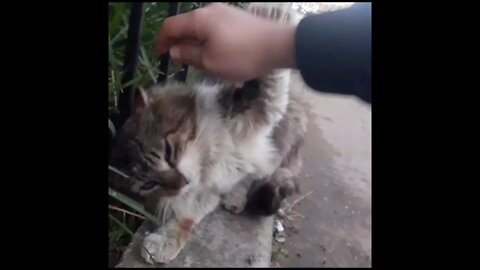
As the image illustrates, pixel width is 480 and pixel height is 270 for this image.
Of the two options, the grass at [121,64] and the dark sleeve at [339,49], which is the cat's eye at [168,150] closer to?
the grass at [121,64]

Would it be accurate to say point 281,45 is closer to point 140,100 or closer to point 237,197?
point 140,100

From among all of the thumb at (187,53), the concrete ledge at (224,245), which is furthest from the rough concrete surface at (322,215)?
the thumb at (187,53)

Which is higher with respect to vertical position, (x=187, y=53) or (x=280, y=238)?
(x=187, y=53)

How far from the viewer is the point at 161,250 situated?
698 mm

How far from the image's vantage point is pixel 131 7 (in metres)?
0.50

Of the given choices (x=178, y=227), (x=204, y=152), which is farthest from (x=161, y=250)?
(x=204, y=152)

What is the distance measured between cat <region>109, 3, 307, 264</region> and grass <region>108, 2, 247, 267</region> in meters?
0.02

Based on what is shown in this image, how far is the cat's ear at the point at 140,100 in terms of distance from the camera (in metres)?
0.60

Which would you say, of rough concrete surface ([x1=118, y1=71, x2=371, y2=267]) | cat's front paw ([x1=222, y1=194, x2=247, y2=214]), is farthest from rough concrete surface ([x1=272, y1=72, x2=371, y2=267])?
cat's front paw ([x1=222, y1=194, x2=247, y2=214])

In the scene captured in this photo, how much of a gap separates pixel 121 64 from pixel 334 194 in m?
0.28

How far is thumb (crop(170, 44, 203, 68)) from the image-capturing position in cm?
54
